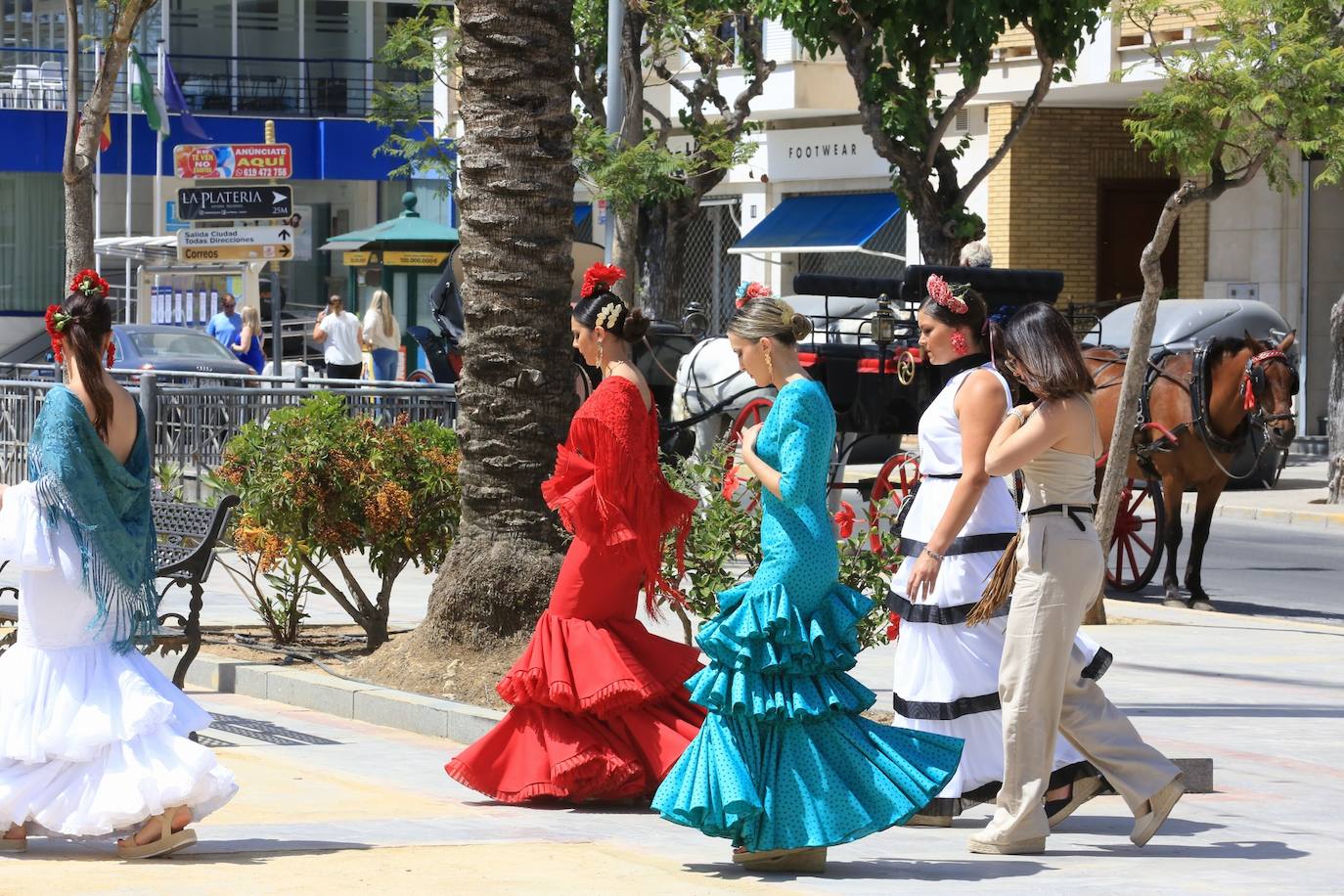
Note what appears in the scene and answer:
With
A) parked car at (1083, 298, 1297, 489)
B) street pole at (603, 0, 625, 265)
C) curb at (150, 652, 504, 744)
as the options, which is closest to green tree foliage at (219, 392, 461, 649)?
curb at (150, 652, 504, 744)

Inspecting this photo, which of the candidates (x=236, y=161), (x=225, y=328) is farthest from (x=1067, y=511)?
(x=236, y=161)

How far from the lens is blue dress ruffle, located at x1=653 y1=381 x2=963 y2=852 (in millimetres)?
6590

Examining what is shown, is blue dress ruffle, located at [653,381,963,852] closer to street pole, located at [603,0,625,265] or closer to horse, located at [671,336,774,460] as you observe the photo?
horse, located at [671,336,774,460]

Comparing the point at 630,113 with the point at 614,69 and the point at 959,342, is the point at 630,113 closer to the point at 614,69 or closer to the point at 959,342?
the point at 614,69

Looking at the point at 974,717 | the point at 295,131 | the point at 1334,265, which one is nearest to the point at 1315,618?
the point at 974,717

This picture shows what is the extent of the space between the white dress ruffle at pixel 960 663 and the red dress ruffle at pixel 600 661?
3.10ft

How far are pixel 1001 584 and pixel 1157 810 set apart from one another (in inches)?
36.4

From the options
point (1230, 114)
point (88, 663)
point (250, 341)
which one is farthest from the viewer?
point (250, 341)

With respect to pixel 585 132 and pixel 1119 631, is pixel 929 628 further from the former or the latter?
pixel 585 132

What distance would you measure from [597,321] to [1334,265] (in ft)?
75.0

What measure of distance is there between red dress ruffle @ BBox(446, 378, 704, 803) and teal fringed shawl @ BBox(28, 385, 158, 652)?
4.97 ft

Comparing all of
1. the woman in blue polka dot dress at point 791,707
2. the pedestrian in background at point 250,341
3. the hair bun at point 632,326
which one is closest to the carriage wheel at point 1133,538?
the hair bun at point 632,326

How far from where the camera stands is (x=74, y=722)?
6.71 meters

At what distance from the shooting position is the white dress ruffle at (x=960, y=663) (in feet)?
24.3
